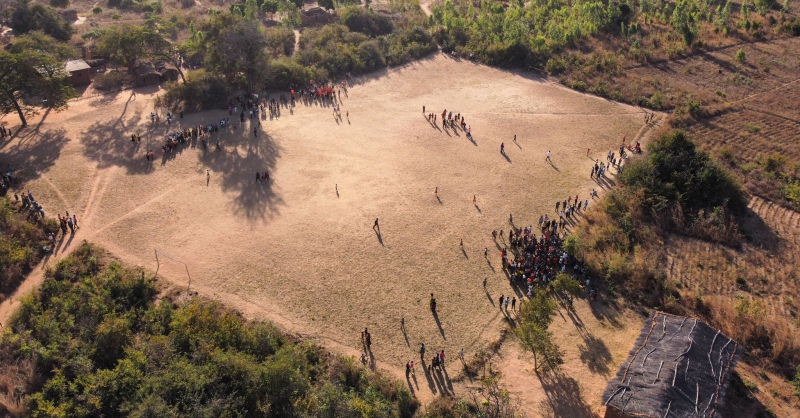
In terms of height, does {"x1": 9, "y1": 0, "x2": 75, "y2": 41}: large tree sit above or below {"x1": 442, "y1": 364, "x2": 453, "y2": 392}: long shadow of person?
above

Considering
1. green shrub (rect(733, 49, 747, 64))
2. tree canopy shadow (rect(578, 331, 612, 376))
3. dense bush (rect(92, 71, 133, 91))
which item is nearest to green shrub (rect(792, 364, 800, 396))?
tree canopy shadow (rect(578, 331, 612, 376))

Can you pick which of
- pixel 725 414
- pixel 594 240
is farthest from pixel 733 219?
pixel 725 414

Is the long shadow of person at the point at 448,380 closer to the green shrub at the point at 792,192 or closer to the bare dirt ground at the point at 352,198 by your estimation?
the bare dirt ground at the point at 352,198

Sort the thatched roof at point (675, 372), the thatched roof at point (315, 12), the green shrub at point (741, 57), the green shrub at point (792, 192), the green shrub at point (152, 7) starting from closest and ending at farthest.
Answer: the thatched roof at point (675, 372) → the green shrub at point (792, 192) → the green shrub at point (741, 57) → the thatched roof at point (315, 12) → the green shrub at point (152, 7)

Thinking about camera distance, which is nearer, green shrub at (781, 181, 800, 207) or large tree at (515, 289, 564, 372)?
large tree at (515, 289, 564, 372)

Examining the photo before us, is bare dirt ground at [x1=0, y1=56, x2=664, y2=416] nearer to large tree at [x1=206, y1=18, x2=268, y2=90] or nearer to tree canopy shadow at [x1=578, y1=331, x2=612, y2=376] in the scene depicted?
tree canopy shadow at [x1=578, y1=331, x2=612, y2=376]

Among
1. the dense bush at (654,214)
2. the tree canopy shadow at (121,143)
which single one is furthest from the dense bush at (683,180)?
the tree canopy shadow at (121,143)

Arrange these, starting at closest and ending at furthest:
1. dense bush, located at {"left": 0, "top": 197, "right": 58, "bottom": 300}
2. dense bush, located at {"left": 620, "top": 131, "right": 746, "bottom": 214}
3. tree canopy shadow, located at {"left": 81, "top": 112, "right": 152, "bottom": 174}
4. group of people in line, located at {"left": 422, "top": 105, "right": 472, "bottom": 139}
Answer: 1. dense bush, located at {"left": 0, "top": 197, "right": 58, "bottom": 300}
2. dense bush, located at {"left": 620, "top": 131, "right": 746, "bottom": 214}
3. tree canopy shadow, located at {"left": 81, "top": 112, "right": 152, "bottom": 174}
4. group of people in line, located at {"left": 422, "top": 105, "right": 472, "bottom": 139}
